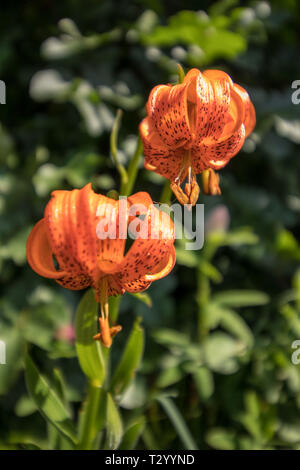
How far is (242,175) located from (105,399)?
904 millimetres

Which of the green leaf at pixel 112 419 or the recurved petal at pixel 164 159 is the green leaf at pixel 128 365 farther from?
the recurved petal at pixel 164 159

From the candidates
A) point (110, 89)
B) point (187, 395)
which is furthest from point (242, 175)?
point (187, 395)

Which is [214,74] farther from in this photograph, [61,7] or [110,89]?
[61,7]

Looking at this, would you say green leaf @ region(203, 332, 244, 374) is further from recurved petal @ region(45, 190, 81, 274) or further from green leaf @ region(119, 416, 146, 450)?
recurved petal @ region(45, 190, 81, 274)

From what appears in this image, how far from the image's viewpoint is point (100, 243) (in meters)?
0.54

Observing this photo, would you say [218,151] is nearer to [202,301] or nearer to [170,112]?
[170,112]

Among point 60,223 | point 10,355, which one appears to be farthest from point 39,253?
point 10,355

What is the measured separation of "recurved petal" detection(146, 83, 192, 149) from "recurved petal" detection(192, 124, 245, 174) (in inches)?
1.5

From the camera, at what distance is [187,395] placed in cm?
126

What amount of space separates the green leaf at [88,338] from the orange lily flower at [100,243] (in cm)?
8

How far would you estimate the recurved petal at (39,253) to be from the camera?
1.85 ft
